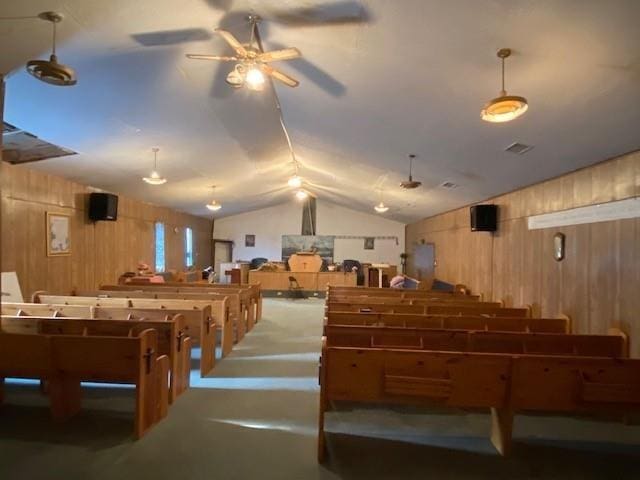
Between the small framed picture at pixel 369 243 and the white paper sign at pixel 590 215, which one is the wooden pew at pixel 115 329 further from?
the small framed picture at pixel 369 243

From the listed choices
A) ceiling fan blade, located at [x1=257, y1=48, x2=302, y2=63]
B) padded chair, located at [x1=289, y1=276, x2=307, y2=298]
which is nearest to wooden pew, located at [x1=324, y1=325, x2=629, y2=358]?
ceiling fan blade, located at [x1=257, y1=48, x2=302, y2=63]

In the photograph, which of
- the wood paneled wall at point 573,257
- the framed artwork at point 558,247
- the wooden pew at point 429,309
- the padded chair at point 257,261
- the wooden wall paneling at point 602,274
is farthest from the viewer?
the padded chair at point 257,261

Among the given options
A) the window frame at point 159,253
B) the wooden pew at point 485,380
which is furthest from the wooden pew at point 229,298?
the window frame at point 159,253

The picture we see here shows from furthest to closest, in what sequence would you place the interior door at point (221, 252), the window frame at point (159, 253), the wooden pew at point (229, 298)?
the interior door at point (221, 252) < the window frame at point (159, 253) < the wooden pew at point (229, 298)

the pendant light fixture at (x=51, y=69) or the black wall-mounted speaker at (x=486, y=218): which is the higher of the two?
the pendant light fixture at (x=51, y=69)

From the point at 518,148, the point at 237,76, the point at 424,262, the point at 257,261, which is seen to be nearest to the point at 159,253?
the point at 257,261

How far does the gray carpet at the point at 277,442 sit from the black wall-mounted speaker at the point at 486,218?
3.28m

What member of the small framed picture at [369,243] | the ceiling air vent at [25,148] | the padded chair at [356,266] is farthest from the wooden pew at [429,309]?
the small framed picture at [369,243]

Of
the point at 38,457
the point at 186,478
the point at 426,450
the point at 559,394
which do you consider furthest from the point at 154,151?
the point at 559,394

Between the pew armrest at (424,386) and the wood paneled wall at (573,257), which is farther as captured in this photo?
the wood paneled wall at (573,257)

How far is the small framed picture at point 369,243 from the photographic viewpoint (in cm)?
→ 1384

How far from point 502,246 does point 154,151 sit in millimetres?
5367

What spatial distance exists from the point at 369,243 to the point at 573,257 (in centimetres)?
975

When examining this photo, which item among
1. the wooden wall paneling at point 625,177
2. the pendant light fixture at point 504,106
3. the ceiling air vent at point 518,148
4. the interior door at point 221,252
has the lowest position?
the interior door at point 221,252
